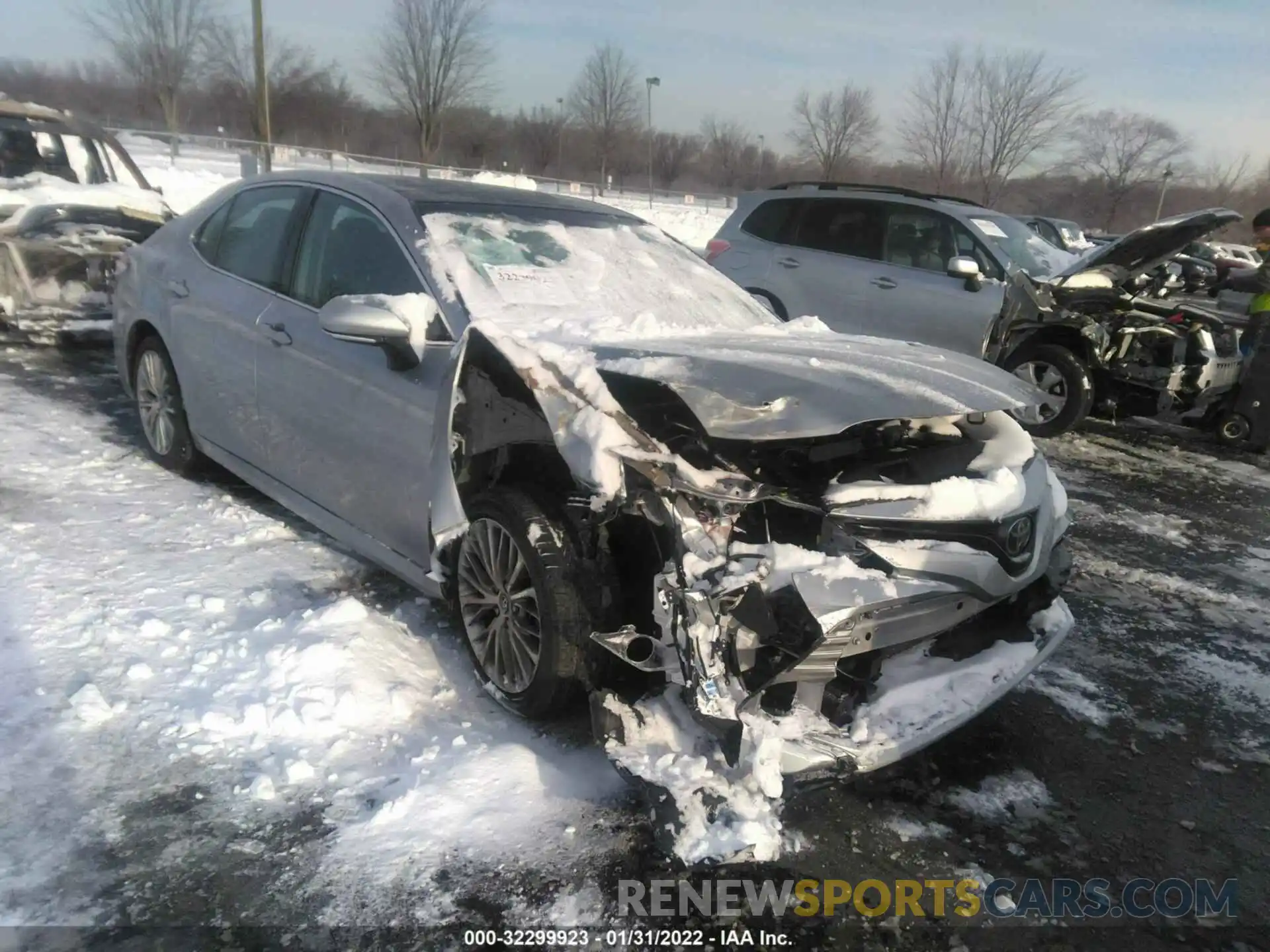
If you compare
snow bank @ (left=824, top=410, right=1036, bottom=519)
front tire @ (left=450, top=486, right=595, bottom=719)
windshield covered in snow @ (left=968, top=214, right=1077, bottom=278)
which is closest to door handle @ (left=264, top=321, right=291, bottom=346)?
front tire @ (left=450, top=486, right=595, bottom=719)

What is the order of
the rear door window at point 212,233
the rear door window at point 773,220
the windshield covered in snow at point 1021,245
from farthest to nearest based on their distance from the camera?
the rear door window at point 773,220
the windshield covered in snow at point 1021,245
the rear door window at point 212,233

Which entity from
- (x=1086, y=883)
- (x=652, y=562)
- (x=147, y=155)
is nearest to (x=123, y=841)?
(x=652, y=562)

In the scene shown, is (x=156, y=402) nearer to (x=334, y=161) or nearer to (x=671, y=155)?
(x=334, y=161)

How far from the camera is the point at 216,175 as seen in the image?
961 inches

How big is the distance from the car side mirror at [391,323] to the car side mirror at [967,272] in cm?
529

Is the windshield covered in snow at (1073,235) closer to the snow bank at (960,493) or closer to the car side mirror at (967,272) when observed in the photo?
the car side mirror at (967,272)

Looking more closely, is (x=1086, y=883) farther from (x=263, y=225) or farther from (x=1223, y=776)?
(x=263, y=225)

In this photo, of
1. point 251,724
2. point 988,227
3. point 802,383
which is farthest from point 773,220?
point 251,724

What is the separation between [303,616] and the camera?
10.9ft

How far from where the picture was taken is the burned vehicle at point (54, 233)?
22.7 ft

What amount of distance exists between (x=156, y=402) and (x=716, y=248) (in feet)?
18.9

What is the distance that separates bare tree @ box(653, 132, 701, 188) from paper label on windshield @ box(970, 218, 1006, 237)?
52.5 m

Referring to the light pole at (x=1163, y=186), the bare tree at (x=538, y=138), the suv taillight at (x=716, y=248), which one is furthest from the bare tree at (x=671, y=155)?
the suv taillight at (x=716, y=248)

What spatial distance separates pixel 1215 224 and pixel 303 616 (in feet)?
23.7
